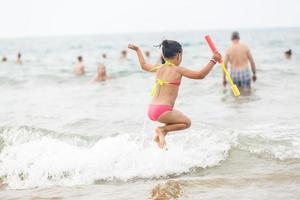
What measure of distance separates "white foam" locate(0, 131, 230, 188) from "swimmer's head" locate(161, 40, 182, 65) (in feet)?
4.06

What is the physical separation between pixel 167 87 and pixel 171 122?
46 cm

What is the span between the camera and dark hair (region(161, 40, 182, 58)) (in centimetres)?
528

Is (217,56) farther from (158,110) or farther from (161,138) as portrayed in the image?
(161,138)

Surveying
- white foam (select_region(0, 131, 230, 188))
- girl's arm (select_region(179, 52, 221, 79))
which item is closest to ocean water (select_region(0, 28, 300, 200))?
white foam (select_region(0, 131, 230, 188))

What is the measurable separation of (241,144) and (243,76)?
5.17m

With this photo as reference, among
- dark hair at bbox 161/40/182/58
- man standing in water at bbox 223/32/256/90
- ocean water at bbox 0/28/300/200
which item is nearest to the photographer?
ocean water at bbox 0/28/300/200

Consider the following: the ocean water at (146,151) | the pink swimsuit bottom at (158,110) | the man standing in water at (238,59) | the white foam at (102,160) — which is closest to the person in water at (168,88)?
the pink swimsuit bottom at (158,110)

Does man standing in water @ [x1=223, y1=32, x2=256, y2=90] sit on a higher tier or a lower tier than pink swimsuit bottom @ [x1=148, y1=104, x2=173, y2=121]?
higher

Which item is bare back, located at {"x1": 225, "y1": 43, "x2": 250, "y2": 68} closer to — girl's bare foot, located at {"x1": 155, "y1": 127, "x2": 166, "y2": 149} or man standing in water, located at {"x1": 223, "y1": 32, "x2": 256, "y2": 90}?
man standing in water, located at {"x1": 223, "y1": 32, "x2": 256, "y2": 90}

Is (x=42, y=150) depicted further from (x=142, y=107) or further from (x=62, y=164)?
(x=142, y=107)

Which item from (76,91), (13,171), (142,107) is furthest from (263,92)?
(13,171)

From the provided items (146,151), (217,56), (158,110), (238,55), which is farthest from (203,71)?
(238,55)

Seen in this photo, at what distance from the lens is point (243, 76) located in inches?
455

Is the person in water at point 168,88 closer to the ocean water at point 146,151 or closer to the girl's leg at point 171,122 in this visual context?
the girl's leg at point 171,122
